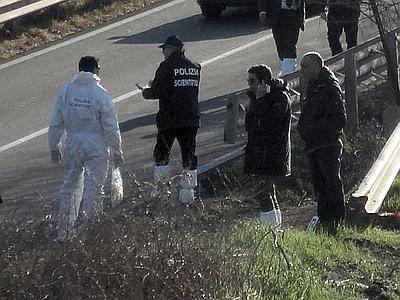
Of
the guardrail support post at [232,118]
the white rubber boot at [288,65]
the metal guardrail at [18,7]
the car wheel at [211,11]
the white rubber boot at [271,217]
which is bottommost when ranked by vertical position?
the car wheel at [211,11]

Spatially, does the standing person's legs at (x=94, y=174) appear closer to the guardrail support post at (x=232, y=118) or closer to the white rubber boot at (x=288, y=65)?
the guardrail support post at (x=232, y=118)

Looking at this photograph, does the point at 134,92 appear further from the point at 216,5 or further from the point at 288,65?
the point at 216,5

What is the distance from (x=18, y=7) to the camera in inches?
822

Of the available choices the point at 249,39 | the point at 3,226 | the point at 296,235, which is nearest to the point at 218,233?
the point at 3,226

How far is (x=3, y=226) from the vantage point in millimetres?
7438

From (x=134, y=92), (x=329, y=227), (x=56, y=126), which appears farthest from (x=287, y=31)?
(x=56, y=126)

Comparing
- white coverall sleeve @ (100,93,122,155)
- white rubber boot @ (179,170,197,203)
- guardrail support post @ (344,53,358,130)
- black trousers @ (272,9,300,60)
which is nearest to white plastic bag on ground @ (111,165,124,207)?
white coverall sleeve @ (100,93,122,155)

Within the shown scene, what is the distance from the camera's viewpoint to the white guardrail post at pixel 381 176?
11.5 m

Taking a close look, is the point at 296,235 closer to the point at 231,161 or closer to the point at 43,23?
the point at 231,161

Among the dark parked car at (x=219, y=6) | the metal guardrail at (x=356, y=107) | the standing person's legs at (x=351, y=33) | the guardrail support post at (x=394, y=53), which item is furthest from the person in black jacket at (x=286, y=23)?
the dark parked car at (x=219, y=6)

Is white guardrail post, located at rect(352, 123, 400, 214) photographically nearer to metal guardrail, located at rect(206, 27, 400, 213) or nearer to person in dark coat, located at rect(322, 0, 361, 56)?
metal guardrail, located at rect(206, 27, 400, 213)

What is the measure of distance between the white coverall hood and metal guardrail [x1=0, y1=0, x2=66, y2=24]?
9.75 m

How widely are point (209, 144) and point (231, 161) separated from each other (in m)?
1.08

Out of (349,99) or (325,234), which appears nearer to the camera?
(325,234)
